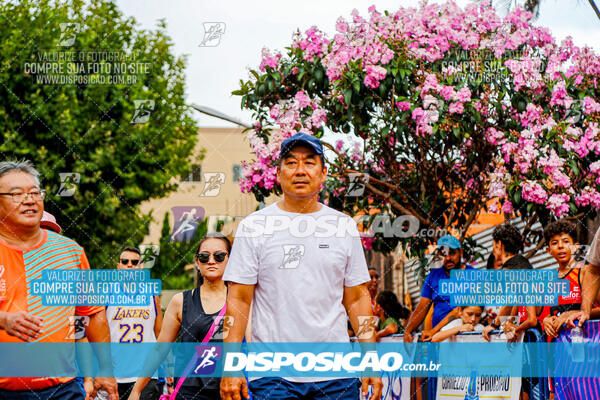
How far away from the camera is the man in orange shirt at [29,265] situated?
421cm

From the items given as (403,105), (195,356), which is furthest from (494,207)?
(195,356)

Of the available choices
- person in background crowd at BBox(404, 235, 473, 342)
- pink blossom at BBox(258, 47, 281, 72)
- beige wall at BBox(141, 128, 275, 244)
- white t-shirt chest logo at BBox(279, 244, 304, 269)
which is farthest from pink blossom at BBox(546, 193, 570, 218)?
beige wall at BBox(141, 128, 275, 244)

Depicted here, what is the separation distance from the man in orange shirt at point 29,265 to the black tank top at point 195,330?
1008mm

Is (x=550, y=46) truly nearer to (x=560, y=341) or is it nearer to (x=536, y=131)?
(x=536, y=131)

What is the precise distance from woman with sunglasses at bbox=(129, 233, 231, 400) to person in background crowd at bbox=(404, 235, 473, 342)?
108 inches

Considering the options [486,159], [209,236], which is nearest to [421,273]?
[486,159]

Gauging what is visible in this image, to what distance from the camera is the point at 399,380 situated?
26.4ft

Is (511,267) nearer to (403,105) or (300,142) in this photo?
(403,105)

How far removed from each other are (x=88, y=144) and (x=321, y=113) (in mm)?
10907

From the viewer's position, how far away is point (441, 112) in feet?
31.0

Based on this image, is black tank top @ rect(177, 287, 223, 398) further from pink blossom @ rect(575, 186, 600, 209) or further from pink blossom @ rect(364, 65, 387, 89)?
pink blossom @ rect(575, 186, 600, 209)

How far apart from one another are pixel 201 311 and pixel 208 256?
15.9 inches

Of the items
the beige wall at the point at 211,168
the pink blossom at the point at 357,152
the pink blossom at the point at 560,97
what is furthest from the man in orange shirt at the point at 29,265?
the beige wall at the point at 211,168

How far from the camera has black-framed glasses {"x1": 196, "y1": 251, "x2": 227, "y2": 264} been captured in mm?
5758
